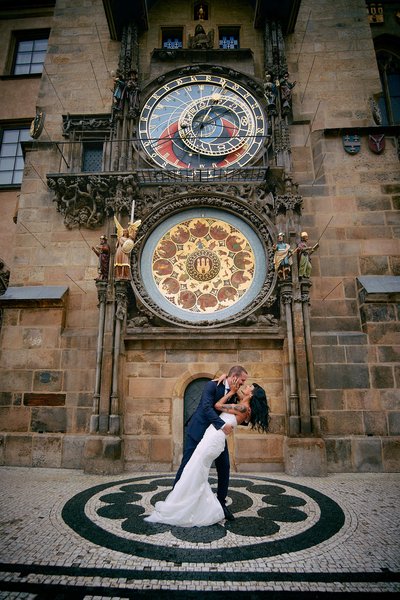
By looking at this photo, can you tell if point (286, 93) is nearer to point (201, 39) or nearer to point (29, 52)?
point (201, 39)

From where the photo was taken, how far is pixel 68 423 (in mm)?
8141

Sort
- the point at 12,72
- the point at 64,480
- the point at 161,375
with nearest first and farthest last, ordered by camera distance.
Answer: the point at 64,480 < the point at 161,375 < the point at 12,72

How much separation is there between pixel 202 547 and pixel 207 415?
132cm

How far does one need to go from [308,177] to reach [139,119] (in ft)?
16.9

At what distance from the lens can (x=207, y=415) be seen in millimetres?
4328

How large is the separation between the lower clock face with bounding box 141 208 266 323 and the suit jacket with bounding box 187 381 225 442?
13.2ft

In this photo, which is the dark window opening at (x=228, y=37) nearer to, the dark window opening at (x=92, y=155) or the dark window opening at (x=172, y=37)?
the dark window opening at (x=172, y=37)

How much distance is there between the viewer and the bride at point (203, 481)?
160 inches

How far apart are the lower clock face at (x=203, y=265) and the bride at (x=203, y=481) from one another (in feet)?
13.8

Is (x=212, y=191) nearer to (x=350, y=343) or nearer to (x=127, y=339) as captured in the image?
(x=127, y=339)

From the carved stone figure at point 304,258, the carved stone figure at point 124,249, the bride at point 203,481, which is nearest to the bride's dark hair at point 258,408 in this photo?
the bride at point 203,481

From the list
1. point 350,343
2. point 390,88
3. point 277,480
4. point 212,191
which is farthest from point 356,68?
point 277,480

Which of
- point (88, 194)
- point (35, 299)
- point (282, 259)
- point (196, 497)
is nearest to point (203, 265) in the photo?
point (282, 259)

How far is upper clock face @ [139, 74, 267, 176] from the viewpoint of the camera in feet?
32.9
